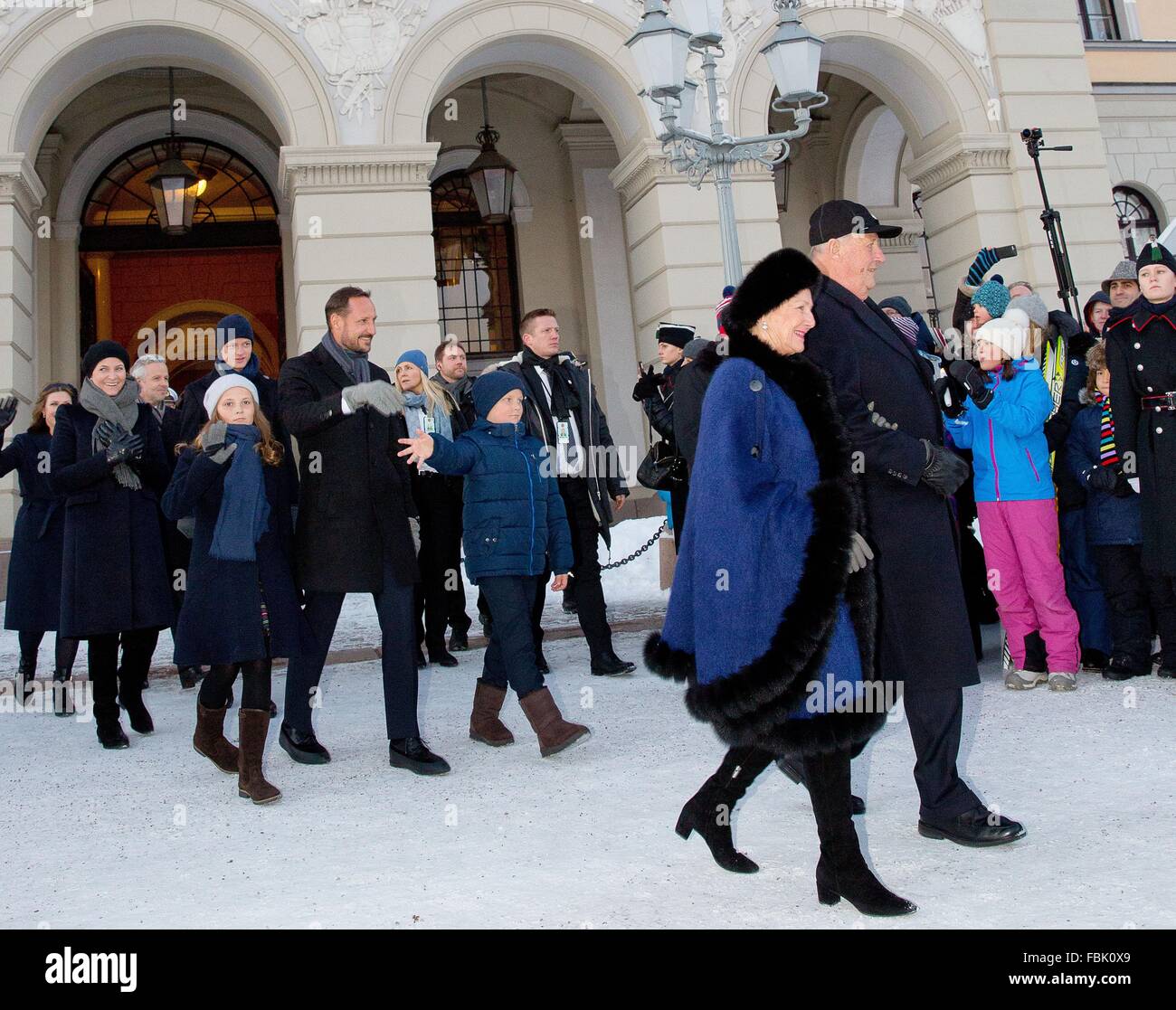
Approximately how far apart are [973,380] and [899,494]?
2.38m

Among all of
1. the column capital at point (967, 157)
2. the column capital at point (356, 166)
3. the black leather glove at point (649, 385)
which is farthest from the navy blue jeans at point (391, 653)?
the column capital at point (967, 157)

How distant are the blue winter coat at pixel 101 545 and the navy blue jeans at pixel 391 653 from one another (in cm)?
119

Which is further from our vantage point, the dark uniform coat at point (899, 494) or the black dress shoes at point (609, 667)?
the black dress shoes at point (609, 667)

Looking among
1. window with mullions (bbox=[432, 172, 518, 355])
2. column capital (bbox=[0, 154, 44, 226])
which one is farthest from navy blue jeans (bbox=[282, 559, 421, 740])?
window with mullions (bbox=[432, 172, 518, 355])

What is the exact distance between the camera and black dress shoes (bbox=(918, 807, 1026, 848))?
3814 millimetres

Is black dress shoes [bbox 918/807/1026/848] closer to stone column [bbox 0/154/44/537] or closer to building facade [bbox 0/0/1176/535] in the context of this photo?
building facade [bbox 0/0/1176/535]

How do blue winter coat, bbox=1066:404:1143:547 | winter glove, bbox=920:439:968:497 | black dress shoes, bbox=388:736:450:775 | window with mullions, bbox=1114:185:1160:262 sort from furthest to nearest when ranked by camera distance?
window with mullions, bbox=1114:185:1160:262 < blue winter coat, bbox=1066:404:1143:547 < black dress shoes, bbox=388:736:450:775 < winter glove, bbox=920:439:968:497

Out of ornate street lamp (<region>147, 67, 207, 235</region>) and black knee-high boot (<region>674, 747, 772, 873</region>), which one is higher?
ornate street lamp (<region>147, 67, 207, 235</region>)

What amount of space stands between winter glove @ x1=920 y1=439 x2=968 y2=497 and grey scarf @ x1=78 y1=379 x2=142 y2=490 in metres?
4.21

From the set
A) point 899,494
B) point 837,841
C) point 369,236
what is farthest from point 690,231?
point 837,841

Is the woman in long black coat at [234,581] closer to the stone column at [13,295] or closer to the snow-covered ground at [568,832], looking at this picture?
the snow-covered ground at [568,832]

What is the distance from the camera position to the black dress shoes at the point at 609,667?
291 inches
